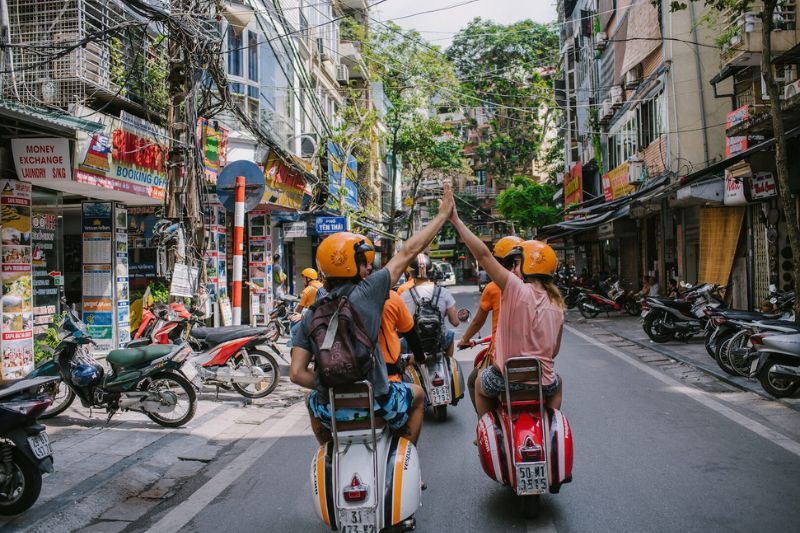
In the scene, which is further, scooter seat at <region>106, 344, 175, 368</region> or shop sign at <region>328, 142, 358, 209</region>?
shop sign at <region>328, 142, 358, 209</region>

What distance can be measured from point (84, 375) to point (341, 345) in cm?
462

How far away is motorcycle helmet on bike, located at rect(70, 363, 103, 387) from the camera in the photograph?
22.6ft

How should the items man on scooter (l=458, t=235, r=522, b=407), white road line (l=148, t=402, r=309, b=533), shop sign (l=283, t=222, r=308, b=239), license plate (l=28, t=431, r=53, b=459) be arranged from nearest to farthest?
white road line (l=148, t=402, r=309, b=533)
license plate (l=28, t=431, r=53, b=459)
man on scooter (l=458, t=235, r=522, b=407)
shop sign (l=283, t=222, r=308, b=239)

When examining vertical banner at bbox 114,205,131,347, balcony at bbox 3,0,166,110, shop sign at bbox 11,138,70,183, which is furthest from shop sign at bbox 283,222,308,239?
shop sign at bbox 11,138,70,183

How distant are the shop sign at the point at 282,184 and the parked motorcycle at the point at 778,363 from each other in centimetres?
1094

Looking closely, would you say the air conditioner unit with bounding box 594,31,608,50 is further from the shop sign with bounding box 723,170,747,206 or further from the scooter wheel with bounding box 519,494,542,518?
the scooter wheel with bounding box 519,494,542,518

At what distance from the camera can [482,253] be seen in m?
3.87

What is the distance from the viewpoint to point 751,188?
13117mm

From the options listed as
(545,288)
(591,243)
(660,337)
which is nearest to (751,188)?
(660,337)

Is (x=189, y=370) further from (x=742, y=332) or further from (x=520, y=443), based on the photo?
(x=742, y=332)

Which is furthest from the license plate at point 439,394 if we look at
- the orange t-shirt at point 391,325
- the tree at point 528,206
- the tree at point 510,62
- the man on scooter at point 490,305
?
the tree at point 510,62

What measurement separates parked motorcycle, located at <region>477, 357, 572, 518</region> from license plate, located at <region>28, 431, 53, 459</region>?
300 cm

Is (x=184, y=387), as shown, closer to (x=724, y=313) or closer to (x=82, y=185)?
(x=82, y=185)

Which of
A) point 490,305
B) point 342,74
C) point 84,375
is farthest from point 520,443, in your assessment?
point 342,74
